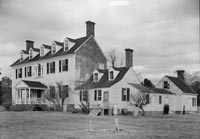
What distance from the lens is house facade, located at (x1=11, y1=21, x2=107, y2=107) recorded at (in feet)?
89.8

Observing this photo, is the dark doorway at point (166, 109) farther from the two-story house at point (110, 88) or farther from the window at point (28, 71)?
the window at point (28, 71)

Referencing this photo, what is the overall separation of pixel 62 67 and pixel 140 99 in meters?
8.68

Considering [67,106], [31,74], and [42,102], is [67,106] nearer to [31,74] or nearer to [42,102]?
[42,102]

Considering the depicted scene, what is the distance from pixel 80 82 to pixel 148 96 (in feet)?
21.2

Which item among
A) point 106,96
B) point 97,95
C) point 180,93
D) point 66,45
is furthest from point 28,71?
point 180,93

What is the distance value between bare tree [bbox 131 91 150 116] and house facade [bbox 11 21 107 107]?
5.49m

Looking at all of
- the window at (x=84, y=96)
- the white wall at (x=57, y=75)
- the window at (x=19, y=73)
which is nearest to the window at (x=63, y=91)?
the white wall at (x=57, y=75)

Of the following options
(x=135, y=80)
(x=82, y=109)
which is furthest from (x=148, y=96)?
(x=82, y=109)

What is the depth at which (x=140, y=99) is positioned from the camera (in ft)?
77.3

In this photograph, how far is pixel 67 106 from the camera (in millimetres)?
27406

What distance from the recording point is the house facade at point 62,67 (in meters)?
27.4

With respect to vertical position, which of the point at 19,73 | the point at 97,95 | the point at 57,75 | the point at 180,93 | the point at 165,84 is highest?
the point at 19,73

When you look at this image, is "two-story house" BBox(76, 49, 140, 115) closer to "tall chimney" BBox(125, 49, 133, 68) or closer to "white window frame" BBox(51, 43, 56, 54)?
"tall chimney" BBox(125, 49, 133, 68)

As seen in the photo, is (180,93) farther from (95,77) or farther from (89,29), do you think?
(89,29)
